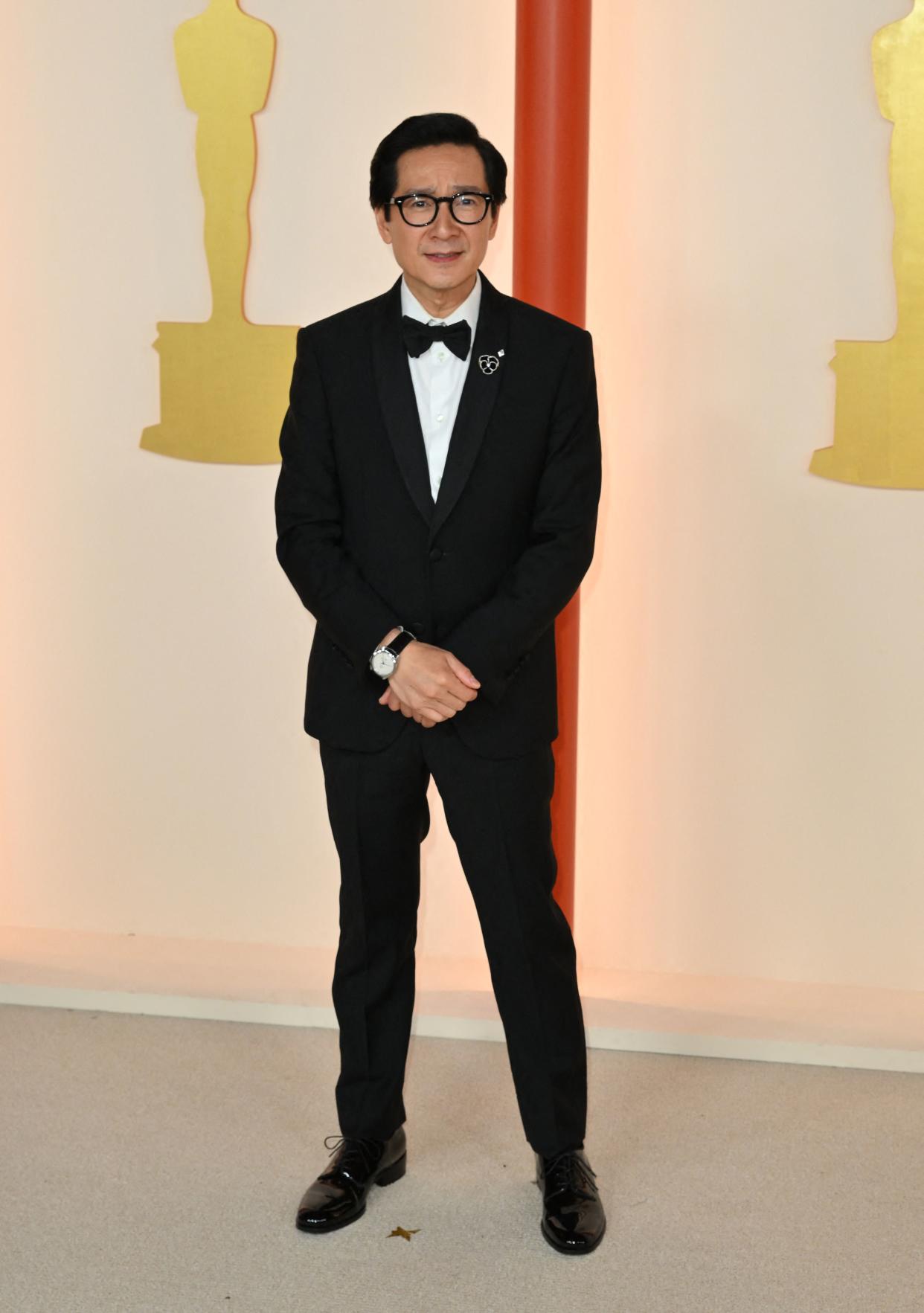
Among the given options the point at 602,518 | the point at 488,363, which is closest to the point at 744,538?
the point at 602,518

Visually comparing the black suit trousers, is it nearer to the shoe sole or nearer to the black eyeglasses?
the shoe sole

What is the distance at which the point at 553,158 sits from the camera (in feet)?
10.4

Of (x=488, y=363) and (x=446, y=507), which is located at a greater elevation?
(x=488, y=363)

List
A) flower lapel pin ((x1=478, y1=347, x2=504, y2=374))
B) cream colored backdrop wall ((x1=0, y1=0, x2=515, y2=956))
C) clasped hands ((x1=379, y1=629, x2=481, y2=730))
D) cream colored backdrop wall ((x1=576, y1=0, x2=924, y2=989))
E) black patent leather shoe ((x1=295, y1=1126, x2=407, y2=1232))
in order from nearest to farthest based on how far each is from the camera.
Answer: clasped hands ((x1=379, y1=629, x2=481, y2=730)), flower lapel pin ((x1=478, y1=347, x2=504, y2=374)), black patent leather shoe ((x1=295, y1=1126, x2=407, y2=1232)), cream colored backdrop wall ((x1=576, y1=0, x2=924, y2=989)), cream colored backdrop wall ((x1=0, y1=0, x2=515, y2=956))

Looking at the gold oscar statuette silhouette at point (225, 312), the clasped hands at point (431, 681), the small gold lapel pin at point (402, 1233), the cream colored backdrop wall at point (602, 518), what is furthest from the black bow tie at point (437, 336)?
the small gold lapel pin at point (402, 1233)

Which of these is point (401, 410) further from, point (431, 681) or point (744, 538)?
point (744, 538)

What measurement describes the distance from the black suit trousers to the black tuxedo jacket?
59mm

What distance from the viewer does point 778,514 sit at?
134 inches

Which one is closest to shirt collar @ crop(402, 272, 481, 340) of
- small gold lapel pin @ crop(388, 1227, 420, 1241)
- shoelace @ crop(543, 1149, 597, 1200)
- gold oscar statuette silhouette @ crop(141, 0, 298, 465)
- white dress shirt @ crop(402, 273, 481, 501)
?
white dress shirt @ crop(402, 273, 481, 501)

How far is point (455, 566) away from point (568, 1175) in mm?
1076

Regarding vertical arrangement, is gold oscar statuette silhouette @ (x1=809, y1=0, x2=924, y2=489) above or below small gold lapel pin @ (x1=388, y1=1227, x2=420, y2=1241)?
above

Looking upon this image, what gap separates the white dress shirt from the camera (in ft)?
8.11

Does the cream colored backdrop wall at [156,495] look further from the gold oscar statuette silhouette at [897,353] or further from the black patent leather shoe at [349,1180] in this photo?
the black patent leather shoe at [349,1180]

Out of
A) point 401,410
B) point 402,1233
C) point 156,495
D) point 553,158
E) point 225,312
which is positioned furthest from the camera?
point 156,495
